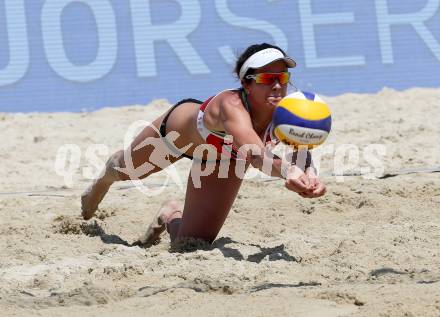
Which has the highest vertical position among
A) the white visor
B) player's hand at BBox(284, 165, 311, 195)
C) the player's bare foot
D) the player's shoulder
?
the white visor

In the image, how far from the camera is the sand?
11.6ft

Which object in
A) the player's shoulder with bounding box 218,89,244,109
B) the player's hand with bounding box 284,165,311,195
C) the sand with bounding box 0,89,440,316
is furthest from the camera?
the player's shoulder with bounding box 218,89,244,109

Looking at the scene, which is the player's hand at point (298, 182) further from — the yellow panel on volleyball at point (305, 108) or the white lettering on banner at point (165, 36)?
the white lettering on banner at point (165, 36)

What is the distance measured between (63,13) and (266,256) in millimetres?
4792

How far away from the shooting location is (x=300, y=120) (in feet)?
13.8

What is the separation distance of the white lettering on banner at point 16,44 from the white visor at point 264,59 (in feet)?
14.6

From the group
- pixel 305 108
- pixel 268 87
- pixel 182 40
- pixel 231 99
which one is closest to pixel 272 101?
pixel 268 87

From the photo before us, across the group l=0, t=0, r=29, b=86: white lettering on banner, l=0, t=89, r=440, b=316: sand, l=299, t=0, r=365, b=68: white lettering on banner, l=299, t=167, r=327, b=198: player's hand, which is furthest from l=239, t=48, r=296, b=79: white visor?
l=0, t=0, r=29, b=86: white lettering on banner

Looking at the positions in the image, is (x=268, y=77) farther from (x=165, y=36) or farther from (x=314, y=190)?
(x=165, y=36)

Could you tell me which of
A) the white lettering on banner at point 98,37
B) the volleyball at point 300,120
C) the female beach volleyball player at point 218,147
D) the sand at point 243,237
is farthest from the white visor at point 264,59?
the white lettering on banner at point 98,37

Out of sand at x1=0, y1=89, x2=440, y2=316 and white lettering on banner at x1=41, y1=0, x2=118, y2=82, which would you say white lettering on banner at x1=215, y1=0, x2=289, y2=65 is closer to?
sand at x1=0, y1=89, x2=440, y2=316

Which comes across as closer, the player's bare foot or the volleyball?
the volleyball

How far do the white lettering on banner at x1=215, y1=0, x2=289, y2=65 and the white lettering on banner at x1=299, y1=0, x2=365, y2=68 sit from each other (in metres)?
0.21

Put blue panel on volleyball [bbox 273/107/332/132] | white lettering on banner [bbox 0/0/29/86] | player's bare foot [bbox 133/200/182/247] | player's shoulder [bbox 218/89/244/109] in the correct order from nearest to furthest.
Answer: blue panel on volleyball [bbox 273/107/332/132] < player's shoulder [bbox 218/89/244/109] < player's bare foot [bbox 133/200/182/247] < white lettering on banner [bbox 0/0/29/86]
